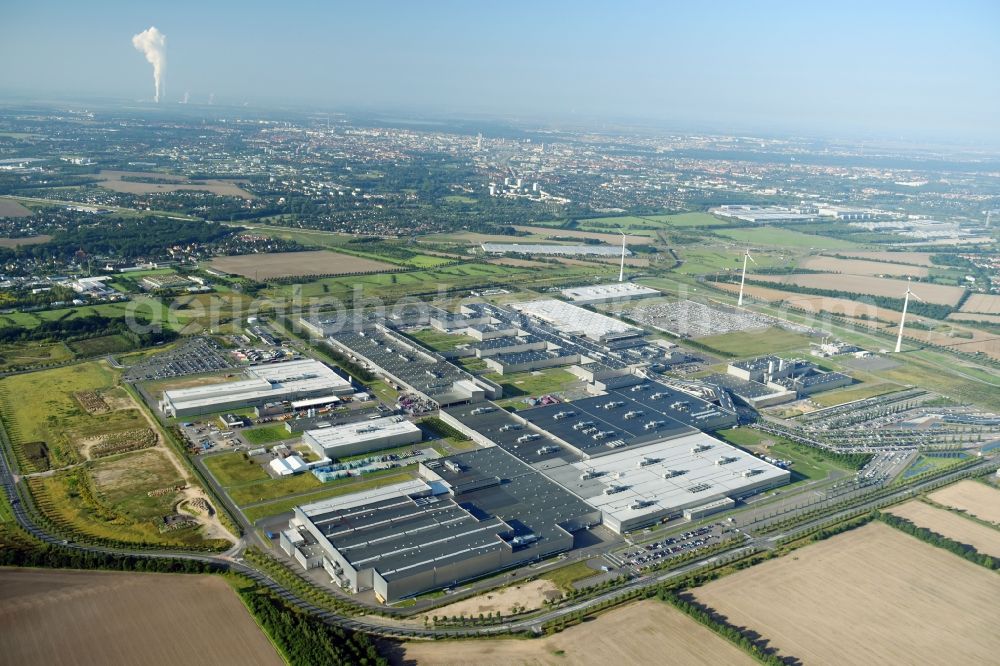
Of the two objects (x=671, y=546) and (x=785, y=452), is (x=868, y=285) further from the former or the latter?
(x=671, y=546)

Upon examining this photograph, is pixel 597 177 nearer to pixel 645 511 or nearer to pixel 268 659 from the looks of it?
pixel 645 511

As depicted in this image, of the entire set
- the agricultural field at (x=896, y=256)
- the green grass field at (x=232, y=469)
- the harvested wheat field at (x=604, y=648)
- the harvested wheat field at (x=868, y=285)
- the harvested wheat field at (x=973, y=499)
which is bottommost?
the harvested wheat field at (x=604, y=648)

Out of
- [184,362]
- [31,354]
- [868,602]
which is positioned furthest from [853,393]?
[31,354]

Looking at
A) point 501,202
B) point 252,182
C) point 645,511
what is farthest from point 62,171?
point 645,511

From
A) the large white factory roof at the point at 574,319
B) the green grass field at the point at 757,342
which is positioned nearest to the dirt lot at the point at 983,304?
the green grass field at the point at 757,342

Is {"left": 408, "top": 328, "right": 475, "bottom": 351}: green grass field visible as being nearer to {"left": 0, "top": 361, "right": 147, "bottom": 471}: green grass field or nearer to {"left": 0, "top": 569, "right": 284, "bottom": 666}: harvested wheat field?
{"left": 0, "top": 361, "right": 147, "bottom": 471}: green grass field

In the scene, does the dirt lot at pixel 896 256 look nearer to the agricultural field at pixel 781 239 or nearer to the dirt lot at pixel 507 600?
the agricultural field at pixel 781 239

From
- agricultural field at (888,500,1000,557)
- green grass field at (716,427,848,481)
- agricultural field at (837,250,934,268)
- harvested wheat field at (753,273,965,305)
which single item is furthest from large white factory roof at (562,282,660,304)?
agricultural field at (837,250,934,268)
